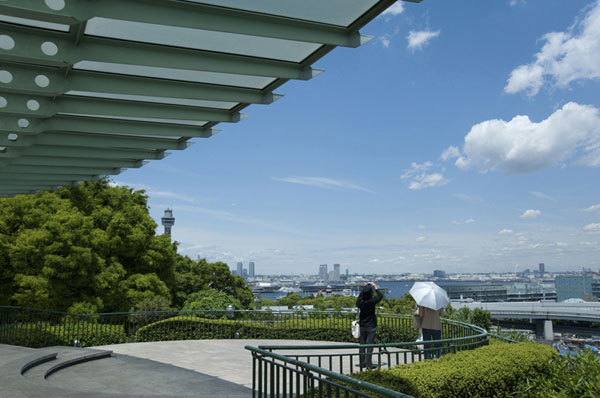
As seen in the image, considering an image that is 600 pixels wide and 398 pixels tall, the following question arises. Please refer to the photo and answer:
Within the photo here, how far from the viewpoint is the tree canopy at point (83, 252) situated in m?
19.4

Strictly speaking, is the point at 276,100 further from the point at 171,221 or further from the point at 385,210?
the point at 171,221

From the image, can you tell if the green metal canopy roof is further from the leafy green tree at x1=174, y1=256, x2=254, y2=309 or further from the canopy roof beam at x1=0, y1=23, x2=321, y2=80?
the leafy green tree at x1=174, y1=256, x2=254, y2=309

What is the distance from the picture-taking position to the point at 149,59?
5.51m

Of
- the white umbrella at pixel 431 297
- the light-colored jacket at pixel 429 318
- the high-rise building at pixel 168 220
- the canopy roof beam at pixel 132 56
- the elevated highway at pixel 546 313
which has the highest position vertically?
the high-rise building at pixel 168 220

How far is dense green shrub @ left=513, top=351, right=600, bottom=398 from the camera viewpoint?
6.47 meters

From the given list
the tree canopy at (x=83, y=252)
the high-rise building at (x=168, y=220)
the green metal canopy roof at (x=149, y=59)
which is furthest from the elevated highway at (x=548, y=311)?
the high-rise building at (x=168, y=220)

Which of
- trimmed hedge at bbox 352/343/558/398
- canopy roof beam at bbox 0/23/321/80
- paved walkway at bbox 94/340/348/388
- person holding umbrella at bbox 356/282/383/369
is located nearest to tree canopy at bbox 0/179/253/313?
paved walkway at bbox 94/340/348/388

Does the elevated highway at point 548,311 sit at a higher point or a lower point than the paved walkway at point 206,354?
lower

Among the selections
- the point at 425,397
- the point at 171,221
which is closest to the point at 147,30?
the point at 425,397

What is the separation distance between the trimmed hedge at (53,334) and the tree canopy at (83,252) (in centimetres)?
557

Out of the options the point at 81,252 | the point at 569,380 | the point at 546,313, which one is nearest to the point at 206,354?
the point at 569,380

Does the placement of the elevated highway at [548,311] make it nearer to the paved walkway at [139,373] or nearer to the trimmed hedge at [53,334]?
the paved walkway at [139,373]

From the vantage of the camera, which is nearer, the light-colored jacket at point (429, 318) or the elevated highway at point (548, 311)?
the light-colored jacket at point (429, 318)

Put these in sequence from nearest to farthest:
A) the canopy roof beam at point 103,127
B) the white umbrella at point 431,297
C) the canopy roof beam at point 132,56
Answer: the canopy roof beam at point 132,56, the canopy roof beam at point 103,127, the white umbrella at point 431,297
